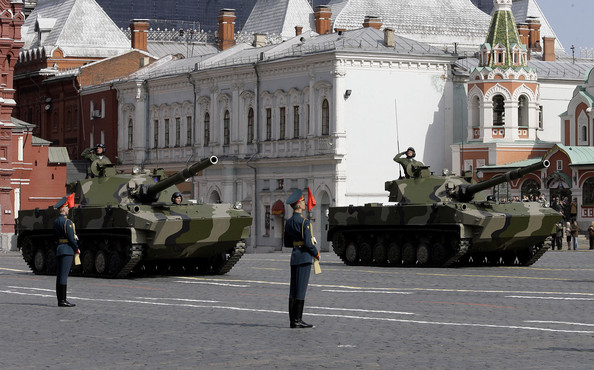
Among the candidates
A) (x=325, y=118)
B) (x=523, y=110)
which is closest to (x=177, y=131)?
(x=325, y=118)

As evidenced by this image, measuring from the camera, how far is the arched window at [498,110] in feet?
216

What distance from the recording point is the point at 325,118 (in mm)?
64062

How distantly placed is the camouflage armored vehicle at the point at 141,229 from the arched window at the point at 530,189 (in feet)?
106

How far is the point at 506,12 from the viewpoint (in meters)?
66.4

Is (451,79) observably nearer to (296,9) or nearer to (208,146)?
(208,146)

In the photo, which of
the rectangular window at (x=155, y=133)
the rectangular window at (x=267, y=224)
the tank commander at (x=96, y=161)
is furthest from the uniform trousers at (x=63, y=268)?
the rectangular window at (x=155, y=133)

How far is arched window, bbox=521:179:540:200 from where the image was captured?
63656 millimetres

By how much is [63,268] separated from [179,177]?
8.63 meters

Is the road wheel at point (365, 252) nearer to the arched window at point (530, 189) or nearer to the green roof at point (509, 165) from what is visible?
the arched window at point (530, 189)

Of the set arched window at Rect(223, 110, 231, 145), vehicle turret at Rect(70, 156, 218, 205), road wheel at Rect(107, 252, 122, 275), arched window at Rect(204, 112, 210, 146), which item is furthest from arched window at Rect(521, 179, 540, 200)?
road wheel at Rect(107, 252, 122, 275)

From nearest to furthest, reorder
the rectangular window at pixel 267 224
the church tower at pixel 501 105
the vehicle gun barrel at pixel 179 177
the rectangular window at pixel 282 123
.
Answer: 1. the vehicle gun barrel at pixel 179 177
2. the church tower at pixel 501 105
3. the rectangular window at pixel 282 123
4. the rectangular window at pixel 267 224

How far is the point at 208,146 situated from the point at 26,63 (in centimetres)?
2250

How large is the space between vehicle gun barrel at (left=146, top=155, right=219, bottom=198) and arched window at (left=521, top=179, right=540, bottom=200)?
3373 cm

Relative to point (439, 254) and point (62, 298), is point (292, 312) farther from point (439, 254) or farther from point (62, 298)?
point (439, 254)
